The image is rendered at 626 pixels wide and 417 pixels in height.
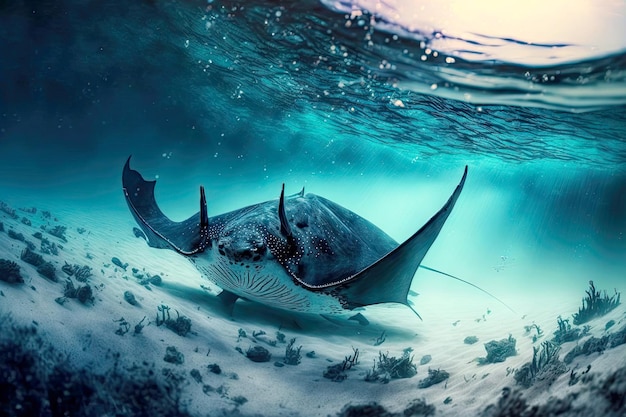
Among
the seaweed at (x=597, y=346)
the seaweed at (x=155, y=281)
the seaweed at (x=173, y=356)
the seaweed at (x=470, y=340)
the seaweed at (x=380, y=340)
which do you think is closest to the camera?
the seaweed at (x=597, y=346)

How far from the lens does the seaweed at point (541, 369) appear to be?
Answer: 3891mm

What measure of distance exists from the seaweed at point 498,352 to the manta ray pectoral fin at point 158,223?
508 centimetres

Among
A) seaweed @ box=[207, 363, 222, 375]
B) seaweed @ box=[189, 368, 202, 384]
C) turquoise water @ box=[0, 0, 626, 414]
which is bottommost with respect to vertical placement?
seaweed @ box=[189, 368, 202, 384]

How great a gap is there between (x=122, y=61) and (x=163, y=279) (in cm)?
2106

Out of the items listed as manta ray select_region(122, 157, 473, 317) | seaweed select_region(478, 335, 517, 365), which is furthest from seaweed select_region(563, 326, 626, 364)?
manta ray select_region(122, 157, 473, 317)

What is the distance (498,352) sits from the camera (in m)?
5.61

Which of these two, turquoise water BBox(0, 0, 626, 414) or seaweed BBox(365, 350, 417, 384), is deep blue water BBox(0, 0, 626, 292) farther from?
seaweed BBox(365, 350, 417, 384)

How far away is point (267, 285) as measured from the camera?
4168 millimetres

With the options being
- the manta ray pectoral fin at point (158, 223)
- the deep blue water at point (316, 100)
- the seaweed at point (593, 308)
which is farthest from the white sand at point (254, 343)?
the deep blue water at point (316, 100)

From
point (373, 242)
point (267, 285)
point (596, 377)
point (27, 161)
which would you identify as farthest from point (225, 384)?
point (27, 161)

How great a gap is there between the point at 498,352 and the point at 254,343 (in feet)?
14.1

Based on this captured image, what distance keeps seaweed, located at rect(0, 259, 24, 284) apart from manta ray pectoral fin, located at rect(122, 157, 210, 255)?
5.72ft

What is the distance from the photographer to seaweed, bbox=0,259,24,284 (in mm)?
4629

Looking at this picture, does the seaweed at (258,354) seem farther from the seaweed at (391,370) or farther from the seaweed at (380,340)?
the seaweed at (380,340)
